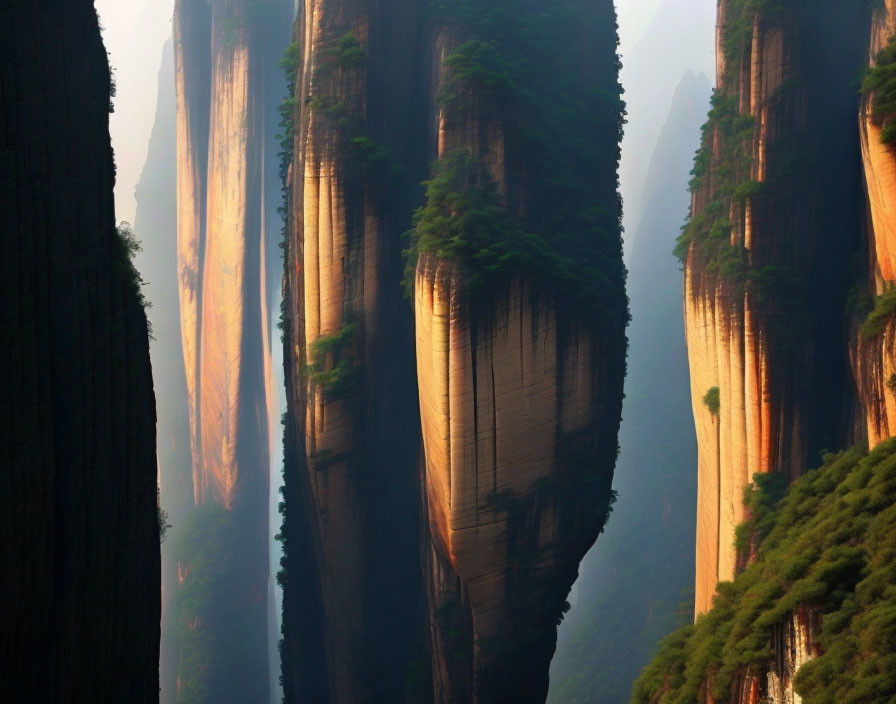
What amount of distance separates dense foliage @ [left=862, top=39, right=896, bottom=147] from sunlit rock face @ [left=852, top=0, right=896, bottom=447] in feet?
0.39

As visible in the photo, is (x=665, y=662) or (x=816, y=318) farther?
(x=816, y=318)

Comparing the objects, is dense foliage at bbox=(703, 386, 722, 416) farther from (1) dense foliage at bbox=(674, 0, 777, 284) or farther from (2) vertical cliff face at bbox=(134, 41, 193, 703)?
(2) vertical cliff face at bbox=(134, 41, 193, 703)

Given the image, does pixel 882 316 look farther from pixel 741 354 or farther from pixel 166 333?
pixel 166 333

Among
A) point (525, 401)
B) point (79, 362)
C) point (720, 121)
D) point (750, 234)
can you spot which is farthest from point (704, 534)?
point (79, 362)

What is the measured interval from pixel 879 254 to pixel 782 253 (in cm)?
211

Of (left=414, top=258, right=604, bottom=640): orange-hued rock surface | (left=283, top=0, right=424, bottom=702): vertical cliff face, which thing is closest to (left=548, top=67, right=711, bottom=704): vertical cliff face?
(left=283, top=0, right=424, bottom=702): vertical cliff face

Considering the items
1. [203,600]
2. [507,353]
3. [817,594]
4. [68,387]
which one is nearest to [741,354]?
[507,353]

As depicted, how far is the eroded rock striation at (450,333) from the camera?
19281 mm

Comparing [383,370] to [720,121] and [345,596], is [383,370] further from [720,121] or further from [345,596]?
[720,121]

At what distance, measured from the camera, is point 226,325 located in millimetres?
36094

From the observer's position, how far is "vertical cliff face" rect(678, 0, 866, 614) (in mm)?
17438

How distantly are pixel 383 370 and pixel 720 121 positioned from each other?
7.79m

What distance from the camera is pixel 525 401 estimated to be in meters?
19.4

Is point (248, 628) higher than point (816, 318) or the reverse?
the reverse
